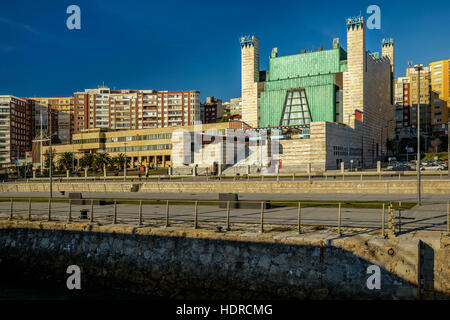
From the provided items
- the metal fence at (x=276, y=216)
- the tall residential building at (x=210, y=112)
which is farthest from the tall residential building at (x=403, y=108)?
the metal fence at (x=276, y=216)

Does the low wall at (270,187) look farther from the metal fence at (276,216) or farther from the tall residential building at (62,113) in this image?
the tall residential building at (62,113)

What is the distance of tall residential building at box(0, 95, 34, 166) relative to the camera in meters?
150

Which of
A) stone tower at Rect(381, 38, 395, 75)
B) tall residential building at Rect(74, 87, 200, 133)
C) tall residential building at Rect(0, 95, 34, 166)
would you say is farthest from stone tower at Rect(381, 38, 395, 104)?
tall residential building at Rect(0, 95, 34, 166)

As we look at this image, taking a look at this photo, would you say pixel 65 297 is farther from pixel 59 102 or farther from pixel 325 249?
pixel 59 102

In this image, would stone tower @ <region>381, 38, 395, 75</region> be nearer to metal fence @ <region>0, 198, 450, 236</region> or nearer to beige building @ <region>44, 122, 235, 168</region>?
beige building @ <region>44, 122, 235, 168</region>

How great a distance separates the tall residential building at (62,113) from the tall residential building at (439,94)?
151 meters

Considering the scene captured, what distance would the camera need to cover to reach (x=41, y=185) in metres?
49.3

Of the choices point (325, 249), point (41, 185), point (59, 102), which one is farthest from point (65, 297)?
point (59, 102)

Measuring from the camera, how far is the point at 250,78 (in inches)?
4370

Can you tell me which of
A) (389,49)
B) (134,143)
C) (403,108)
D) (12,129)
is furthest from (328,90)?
(12,129)

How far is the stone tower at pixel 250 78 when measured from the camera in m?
110
